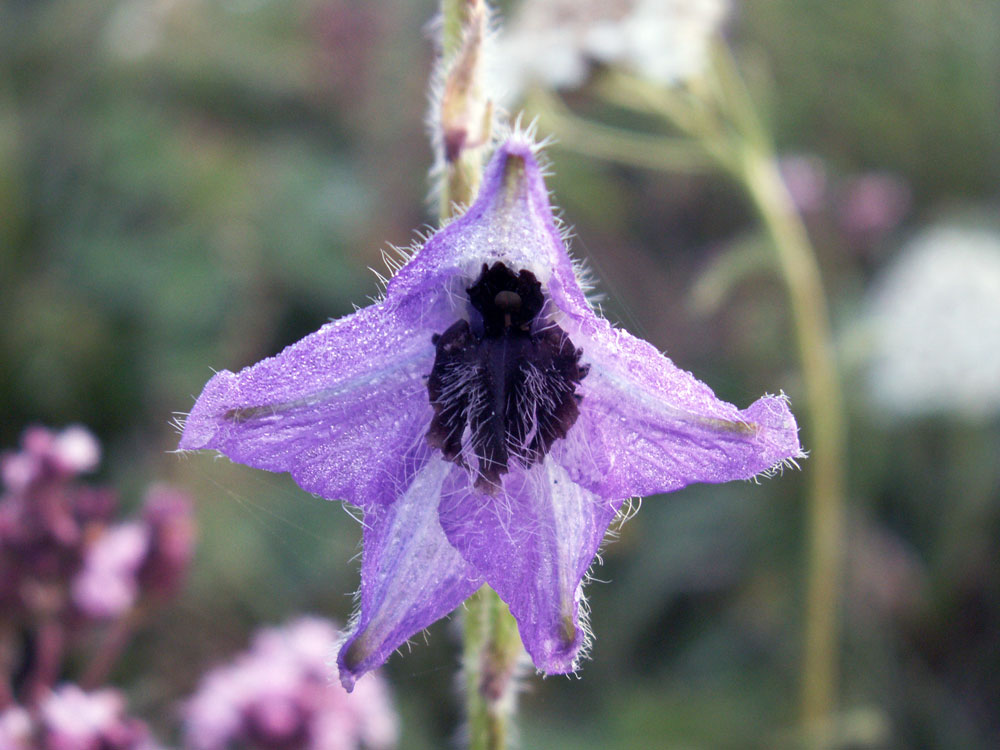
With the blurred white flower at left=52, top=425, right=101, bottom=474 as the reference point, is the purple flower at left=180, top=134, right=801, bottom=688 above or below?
below

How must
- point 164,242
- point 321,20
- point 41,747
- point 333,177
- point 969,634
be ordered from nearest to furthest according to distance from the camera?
point 41,747, point 969,634, point 164,242, point 333,177, point 321,20

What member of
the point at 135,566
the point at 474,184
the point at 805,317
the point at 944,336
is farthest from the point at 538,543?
the point at 944,336

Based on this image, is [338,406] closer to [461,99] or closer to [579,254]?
[461,99]

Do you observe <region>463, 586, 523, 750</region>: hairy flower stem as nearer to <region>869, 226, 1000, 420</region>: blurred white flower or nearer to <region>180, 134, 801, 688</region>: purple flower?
<region>180, 134, 801, 688</region>: purple flower

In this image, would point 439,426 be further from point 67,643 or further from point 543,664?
point 67,643

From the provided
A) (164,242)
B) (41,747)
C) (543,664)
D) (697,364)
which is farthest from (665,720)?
(164,242)

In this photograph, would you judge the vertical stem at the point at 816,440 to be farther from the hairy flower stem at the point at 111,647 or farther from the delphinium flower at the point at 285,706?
the hairy flower stem at the point at 111,647

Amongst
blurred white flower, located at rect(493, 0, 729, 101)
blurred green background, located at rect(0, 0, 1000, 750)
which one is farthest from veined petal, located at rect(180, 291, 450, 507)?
blurred white flower, located at rect(493, 0, 729, 101)

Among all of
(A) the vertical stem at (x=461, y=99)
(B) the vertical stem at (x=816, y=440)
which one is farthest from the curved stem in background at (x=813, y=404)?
(A) the vertical stem at (x=461, y=99)
